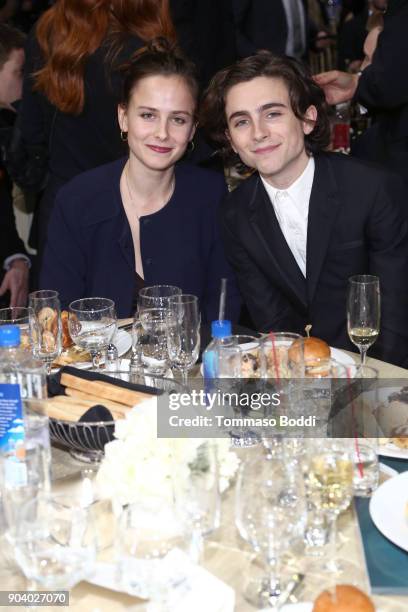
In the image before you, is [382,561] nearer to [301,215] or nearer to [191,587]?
[191,587]

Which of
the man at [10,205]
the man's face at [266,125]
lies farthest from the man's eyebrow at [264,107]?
the man at [10,205]

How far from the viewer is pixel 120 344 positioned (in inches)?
84.8

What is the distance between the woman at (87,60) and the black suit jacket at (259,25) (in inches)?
35.5

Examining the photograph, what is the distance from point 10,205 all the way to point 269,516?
300 cm

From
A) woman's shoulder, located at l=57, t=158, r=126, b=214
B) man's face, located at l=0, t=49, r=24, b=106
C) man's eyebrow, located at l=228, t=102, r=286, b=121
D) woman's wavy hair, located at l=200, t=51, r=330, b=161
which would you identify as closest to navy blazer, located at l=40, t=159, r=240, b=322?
woman's shoulder, located at l=57, t=158, r=126, b=214

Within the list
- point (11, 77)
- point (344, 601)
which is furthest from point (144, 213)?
point (344, 601)

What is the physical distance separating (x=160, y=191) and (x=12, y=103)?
1.39 metres

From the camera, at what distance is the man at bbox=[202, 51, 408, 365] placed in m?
2.59

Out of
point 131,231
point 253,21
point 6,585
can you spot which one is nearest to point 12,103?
point 253,21

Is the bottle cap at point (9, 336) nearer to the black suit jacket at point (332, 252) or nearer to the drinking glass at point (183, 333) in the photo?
the drinking glass at point (183, 333)

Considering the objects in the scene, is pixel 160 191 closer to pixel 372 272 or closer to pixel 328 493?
pixel 372 272

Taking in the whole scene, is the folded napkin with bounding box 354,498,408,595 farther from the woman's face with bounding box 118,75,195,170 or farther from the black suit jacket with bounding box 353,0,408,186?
the black suit jacket with bounding box 353,0,408,186

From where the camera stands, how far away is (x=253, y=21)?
3.86 meters

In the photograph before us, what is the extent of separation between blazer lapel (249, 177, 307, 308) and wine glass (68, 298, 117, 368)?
0.82 m
